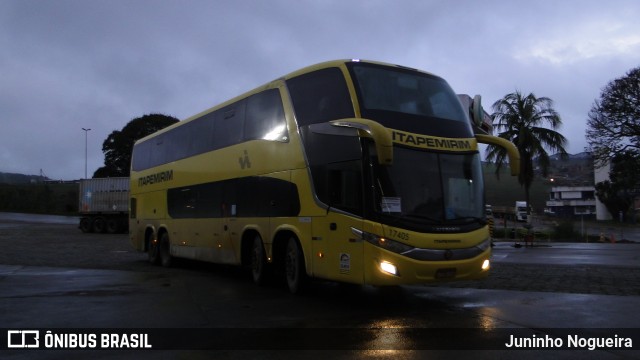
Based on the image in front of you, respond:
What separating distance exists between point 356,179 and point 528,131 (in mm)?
24815

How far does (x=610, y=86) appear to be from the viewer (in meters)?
44.3

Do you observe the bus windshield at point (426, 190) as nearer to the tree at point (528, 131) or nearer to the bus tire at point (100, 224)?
Answer: the tree at point (528, 131)

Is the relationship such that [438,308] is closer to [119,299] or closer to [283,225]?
[283,225]

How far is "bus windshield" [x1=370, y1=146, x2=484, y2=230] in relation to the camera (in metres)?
8.53

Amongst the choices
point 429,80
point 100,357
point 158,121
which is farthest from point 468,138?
point 158,121

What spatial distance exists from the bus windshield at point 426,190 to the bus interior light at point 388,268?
653 mm

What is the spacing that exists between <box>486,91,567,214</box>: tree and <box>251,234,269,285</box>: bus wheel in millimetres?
22145

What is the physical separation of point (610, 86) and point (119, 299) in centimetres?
4452

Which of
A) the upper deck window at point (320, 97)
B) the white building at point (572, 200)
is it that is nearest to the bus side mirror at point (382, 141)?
the upper deck window at point (320, 97)

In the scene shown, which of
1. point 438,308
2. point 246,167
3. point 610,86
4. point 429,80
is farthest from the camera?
point 610,86

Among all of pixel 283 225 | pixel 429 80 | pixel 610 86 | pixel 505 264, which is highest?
pixel 610 86

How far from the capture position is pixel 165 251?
1681cm

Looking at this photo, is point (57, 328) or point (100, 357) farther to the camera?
point (57, 328)

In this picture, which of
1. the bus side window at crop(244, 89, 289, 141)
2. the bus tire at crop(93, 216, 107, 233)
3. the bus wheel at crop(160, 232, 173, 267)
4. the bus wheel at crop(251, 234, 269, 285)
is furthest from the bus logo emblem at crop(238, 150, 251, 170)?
the bus tire at crop(93, 216, 107, 233)
